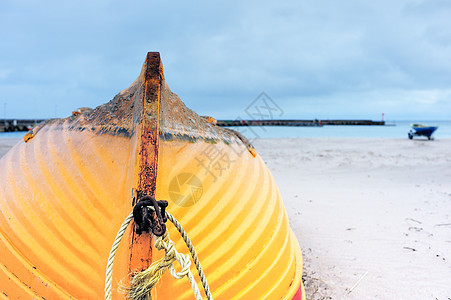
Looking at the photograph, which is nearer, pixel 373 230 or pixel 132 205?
pixel 132 205

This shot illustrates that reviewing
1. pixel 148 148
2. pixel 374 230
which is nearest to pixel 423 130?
pixel 374 230

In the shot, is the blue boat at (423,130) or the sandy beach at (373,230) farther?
the blue boat at (423,130)

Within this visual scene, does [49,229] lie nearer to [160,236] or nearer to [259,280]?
[160,236]

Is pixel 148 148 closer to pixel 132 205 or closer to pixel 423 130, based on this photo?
pixel 132 205

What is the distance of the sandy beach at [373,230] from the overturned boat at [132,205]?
111cm

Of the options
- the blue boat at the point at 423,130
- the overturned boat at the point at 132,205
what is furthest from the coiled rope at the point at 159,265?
the blue boat at the point at 423,130

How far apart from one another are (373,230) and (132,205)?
3.65 metres

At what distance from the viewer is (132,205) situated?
1593 mm

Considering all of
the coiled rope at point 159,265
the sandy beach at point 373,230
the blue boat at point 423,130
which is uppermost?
the coiled rope at point 159,265

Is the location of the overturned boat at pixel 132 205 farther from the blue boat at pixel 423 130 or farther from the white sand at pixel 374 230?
the blue boat at pixel 423 130

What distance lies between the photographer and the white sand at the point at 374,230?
297cm

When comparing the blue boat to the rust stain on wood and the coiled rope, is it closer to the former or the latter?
the rust stain on wood

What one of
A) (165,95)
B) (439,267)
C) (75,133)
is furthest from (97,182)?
(439,267)

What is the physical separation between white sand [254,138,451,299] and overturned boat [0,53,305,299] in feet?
3.79
